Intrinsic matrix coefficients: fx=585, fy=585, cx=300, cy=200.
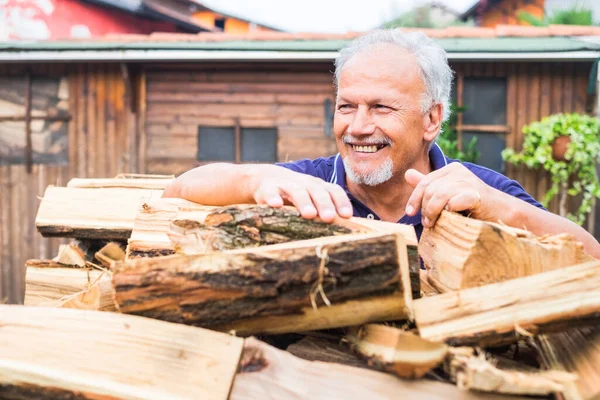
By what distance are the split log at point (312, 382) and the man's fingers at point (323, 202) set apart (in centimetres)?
36

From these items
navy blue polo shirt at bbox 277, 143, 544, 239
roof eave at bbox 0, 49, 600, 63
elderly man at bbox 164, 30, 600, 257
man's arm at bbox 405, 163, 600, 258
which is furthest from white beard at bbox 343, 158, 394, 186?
roof eave at bbox 0, 49, 600, 63

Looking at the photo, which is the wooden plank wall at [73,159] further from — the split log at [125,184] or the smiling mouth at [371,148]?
the smiling mouth at [371,148]

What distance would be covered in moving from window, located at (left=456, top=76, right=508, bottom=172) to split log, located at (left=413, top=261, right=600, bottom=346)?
6.01 meters

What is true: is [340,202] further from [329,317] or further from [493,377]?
[493,377]

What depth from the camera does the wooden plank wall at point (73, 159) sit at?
7609 mm

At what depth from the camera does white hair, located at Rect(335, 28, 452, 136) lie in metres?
2.65

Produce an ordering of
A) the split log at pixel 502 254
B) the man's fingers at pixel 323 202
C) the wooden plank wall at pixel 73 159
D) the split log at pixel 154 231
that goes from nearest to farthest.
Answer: the split log at pixel 502 254 < the man's fingers at pixel 323 202 < the split log at pixel 154 231 < the wooden plank wall at pixel 73 159

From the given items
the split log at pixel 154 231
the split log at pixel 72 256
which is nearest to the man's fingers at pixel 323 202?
the split log at pixel 154 231

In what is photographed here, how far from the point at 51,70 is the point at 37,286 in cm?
576

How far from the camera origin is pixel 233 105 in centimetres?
746

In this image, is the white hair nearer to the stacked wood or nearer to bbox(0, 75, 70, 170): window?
the stacked wood

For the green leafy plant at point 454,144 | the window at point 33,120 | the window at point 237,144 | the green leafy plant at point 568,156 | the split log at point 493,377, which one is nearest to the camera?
the split log at point 493,377

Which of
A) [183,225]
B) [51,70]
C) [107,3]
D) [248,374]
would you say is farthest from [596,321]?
[107,3]

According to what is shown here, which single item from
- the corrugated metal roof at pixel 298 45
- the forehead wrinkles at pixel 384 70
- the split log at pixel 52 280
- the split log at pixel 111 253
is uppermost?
the corrugated metal roof at pixel 298 45
